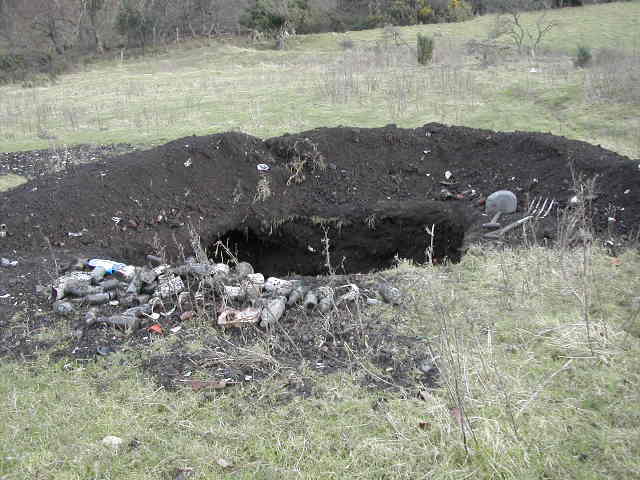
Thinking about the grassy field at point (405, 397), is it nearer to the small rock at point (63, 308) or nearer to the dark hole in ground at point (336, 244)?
the small rock at point (63, 308)

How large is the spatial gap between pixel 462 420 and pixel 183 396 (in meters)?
1.60

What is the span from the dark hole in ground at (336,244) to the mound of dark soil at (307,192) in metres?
0.01

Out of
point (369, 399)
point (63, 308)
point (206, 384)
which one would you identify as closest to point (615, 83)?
point (369, 399)

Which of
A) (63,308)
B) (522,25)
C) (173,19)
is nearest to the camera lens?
(63,308)

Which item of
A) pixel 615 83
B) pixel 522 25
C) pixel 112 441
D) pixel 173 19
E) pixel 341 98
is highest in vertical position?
pixel 173 19

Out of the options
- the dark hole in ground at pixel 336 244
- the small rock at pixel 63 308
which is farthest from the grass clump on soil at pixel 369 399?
the dark hole in ground at pixel 336 244

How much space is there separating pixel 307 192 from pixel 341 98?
5.77 meters

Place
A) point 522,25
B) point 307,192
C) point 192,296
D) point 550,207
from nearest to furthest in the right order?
1. point 192,296
2. point 550,207
3. point 307,192
4. point 522,25

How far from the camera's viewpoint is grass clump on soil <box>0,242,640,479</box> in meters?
2.68

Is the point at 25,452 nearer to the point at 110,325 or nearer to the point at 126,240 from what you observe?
the point at 110,325

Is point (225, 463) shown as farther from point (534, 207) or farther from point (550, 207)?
point (534, 207)

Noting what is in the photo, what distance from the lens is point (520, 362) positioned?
335cm

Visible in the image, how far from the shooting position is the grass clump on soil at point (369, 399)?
2684 millimetres

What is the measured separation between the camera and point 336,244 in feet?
23.1
